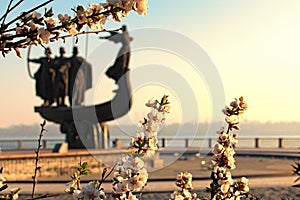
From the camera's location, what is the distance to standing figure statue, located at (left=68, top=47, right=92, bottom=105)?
2379cm

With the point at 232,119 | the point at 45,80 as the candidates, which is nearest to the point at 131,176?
the point at 232,119

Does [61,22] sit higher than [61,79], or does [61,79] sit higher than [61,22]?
[61,79]

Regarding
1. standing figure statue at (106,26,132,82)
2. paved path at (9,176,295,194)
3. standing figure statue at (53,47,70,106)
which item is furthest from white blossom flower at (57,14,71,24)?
standing figure statue at (53,47,70,106)

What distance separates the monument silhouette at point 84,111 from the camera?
75.4ft

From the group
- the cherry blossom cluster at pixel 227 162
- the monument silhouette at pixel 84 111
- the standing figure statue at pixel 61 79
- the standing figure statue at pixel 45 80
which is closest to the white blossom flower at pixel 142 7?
the cherry blossom cluster at pixel 227 162

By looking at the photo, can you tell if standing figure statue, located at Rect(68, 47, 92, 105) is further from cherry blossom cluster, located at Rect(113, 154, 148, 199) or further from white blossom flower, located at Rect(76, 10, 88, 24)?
white blossom flower, located at Rect(76, 10, 88, 24)

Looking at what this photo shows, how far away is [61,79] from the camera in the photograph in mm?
23562

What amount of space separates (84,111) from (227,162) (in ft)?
67.1

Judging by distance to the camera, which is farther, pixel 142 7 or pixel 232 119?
pixel 232 119

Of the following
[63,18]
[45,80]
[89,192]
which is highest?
[45,80]

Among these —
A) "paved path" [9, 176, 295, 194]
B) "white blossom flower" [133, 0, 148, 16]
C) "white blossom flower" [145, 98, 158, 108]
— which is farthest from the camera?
"paved path" [9, 176, 295, 194]

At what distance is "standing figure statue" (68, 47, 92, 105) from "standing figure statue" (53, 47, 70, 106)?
220 mm

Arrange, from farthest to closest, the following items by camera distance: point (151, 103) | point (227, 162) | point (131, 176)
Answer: point (227, 162) → point (151, 103) → point (131, 176)

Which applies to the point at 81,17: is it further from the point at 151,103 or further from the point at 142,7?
the point at 151,103
